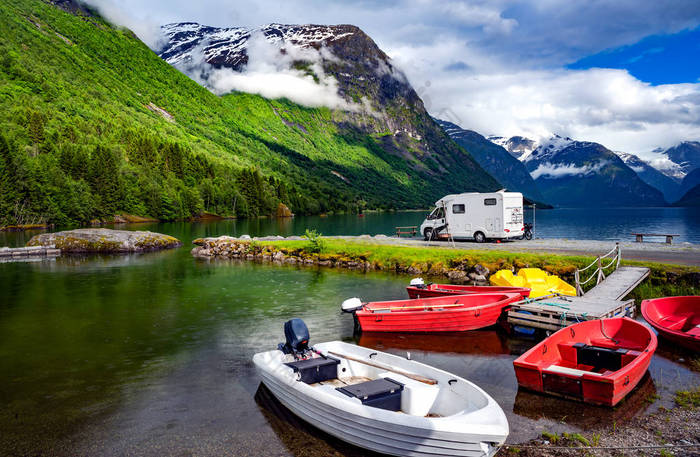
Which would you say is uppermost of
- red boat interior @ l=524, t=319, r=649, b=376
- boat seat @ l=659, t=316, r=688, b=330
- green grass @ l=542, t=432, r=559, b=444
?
red boat interior @ l=524, t=319, r=649, b=376

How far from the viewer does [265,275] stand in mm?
35219

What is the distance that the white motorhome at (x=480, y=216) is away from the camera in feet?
131

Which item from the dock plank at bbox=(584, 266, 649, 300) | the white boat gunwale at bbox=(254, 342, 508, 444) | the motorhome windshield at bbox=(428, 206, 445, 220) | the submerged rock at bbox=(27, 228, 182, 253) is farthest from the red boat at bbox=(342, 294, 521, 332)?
the submerged rock at bbox=(27, 228, 182, 253)

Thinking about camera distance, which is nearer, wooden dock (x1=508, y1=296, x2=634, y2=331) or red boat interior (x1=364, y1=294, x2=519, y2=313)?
wooden dock (x1=508, y1=296, x2=634, y2=331)

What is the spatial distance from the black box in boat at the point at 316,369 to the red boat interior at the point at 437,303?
753cm

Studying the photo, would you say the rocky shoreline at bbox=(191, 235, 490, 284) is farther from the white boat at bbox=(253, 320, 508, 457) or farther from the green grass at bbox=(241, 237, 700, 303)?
the white boat at bbox=(253, 320, 508, 457)

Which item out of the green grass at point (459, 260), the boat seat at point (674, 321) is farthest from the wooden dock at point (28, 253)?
the boat seat at point (674, 321)

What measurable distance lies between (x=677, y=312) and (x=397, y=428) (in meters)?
16.8

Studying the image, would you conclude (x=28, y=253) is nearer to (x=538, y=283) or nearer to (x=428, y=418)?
(x=538, y=283)

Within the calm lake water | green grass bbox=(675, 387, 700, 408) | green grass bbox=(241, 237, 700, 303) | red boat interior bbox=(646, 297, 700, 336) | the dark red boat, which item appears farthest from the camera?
green grass bbox=(241, 237, 700, 303)

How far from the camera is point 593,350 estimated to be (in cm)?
1341

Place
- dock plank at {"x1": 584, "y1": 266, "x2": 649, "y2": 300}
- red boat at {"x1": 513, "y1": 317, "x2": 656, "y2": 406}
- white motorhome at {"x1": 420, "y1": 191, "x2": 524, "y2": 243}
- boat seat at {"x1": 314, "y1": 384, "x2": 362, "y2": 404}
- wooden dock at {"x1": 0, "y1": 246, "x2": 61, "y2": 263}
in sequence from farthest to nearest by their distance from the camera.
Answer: wooden dock at {"x1": 0, "y1": 246, "x2": 61, "y2": 263}, white motorhome at {"x1": 420, "y1": 191, "x2": 524, "y2": 243}, dock plank at {"x1": 584, "y1": 266, "x2": 649, "y2": 300}, red boat at {"x1": 513, "y1": 317, "x2": 656, "y2": 406}, boat seat at {"x1": 314, "y1": 384, "x2": 362, "y2": 404}

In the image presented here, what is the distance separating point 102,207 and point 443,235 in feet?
335

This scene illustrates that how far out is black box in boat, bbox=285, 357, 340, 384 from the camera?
38.4ft
